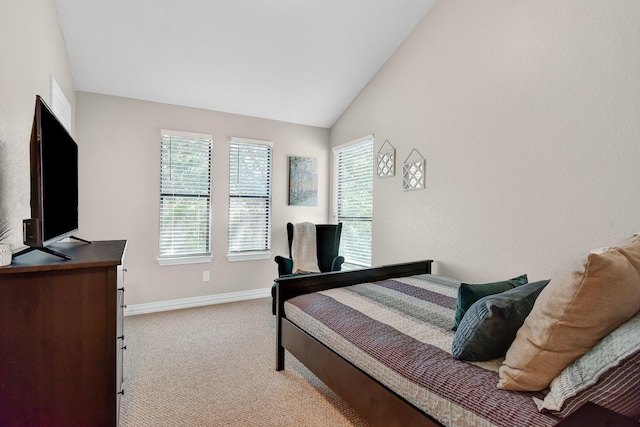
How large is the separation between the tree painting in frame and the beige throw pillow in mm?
3560

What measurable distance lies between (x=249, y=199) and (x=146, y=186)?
3.88 ft

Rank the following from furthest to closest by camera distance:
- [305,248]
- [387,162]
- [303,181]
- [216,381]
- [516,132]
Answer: [303,181] → [305,248] → [387,162] → [516,132] → [216,381]

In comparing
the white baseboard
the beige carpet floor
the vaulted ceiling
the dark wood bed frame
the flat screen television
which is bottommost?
the beige carpet floor

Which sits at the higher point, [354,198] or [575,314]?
[354,198]

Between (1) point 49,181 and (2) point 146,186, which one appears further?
(2) point 146,186

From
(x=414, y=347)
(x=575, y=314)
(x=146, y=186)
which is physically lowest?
(x=414, y=347)

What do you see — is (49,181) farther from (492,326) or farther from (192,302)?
(192,302)

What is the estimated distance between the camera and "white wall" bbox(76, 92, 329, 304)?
3.40 m

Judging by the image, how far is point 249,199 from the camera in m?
4.21

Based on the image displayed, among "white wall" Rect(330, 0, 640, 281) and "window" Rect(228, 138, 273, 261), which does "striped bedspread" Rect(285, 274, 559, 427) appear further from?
"window" Rect(228, 138, 273, 261)

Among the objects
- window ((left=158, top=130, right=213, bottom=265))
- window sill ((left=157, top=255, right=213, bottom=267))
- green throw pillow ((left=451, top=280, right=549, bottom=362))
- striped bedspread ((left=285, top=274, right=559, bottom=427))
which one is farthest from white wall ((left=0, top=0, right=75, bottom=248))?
green throw pillow ((left=451, top=280, right=549, bottom=362))

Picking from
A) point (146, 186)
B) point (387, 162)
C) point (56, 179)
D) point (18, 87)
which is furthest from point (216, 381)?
point (387, 162)

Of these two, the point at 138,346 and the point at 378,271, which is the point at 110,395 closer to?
the point at 138,346

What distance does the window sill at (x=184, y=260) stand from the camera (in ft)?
12.1
